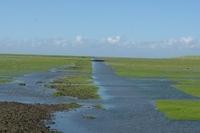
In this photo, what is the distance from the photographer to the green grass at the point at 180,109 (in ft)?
118

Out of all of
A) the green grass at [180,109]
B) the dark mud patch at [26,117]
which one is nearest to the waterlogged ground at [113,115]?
the green grass at [180,109]

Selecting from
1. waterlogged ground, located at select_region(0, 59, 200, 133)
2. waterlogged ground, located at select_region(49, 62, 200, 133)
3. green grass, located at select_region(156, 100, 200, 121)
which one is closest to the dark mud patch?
waterlogged ground, located at select_region(0, 59, 200, 133)

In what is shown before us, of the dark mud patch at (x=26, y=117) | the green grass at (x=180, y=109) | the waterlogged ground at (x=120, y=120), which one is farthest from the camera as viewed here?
the green grass at (x=180, y=109)

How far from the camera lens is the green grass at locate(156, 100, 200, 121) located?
3609 centimetres

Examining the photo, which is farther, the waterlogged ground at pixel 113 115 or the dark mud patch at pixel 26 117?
the waterlogged ground at pixel 113 115

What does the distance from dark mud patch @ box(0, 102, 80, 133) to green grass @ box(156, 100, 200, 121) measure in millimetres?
7450

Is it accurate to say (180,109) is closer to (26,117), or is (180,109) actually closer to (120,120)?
(120,120)

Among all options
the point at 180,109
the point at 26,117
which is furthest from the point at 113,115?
the point at 26,117

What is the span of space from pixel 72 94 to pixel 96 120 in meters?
19.0

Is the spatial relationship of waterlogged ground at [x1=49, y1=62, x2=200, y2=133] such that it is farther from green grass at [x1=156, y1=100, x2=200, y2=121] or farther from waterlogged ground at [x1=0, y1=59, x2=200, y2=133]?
green grass at [x1=156, y1=100, x2=200, y2=121]

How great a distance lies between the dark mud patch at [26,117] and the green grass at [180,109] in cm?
745

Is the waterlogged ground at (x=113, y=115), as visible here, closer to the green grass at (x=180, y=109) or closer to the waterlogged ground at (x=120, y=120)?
the waterlogged ground at (x=120, y=120)

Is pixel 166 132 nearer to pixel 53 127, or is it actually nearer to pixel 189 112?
pixel 53 127

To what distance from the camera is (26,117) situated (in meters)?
32.6
